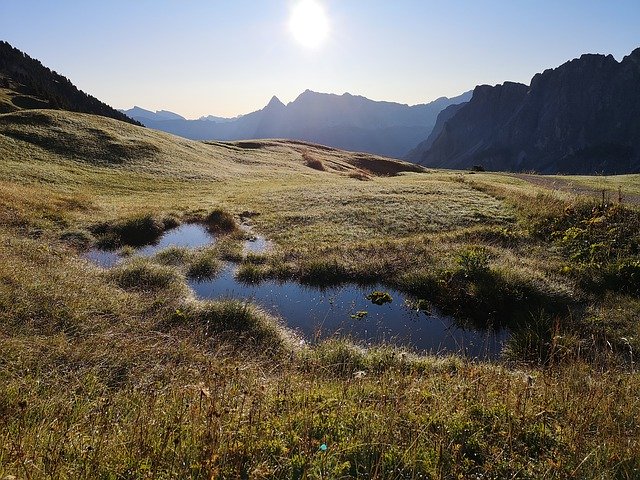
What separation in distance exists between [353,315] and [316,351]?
131 inches

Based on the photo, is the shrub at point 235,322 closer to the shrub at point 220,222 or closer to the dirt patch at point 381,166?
the shrub at point 220,222

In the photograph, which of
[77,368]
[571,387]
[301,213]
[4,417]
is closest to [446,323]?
[571,387]

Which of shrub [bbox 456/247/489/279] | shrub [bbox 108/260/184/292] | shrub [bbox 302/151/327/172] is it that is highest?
shrub [bbox 302/151/327/172]

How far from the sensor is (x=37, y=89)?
85.9 m

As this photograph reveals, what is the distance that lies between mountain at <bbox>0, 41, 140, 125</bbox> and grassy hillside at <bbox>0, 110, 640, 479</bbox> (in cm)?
5428

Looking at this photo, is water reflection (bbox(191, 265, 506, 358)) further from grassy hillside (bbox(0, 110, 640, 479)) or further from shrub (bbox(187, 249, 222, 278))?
grassy hillside (bbox(0, 110, 640, 479))

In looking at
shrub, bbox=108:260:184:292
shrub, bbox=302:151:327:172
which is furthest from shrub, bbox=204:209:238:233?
shrub, bbox=302:151:327:172

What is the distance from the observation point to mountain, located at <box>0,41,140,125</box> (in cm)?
7432

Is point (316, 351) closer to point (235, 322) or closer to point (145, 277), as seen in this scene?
point (235, 322)

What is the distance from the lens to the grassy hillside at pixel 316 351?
466 cm

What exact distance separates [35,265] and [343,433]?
13.7m

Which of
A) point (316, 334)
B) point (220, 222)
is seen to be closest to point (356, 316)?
point (316, 334)

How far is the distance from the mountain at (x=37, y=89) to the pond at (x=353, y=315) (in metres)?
73.6

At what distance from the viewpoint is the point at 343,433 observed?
5242 mm
